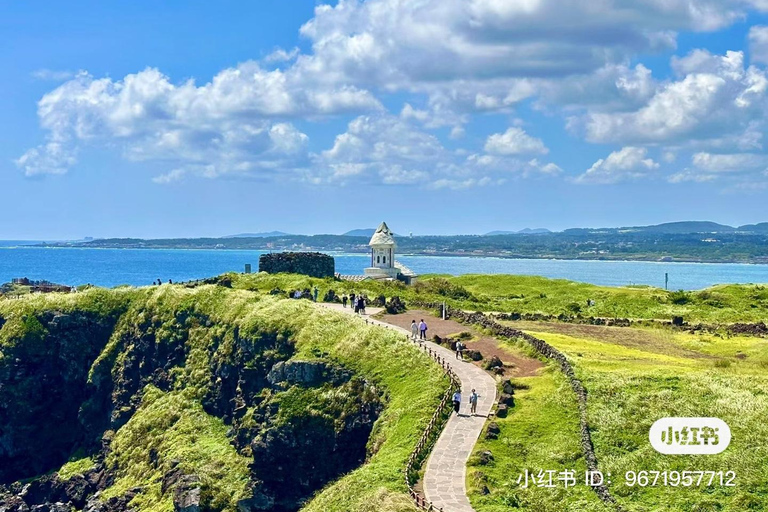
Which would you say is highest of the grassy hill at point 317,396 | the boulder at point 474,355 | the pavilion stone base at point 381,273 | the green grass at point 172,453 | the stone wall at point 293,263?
the stone wall at point 293,263

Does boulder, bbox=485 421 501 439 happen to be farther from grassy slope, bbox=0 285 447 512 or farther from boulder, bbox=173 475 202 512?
boulder, bbox=173 475 202 512

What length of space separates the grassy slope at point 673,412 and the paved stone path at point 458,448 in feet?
17.9

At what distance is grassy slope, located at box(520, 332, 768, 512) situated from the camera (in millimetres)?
30453

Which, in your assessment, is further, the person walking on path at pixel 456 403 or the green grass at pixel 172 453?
the green grass at pixel 172 453

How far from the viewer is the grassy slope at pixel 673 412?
3045 cm

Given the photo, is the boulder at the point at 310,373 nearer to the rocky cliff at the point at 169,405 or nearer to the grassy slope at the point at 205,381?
the rocky cliff at the point at 169,405

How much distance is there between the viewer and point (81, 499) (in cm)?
5834

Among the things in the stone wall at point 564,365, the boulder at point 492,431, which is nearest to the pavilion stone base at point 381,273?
the stone wall at point 564,365

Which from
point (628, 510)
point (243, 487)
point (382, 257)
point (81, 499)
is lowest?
point (81, 499)

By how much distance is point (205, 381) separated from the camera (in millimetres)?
64875

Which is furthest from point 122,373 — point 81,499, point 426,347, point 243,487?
point 426,347

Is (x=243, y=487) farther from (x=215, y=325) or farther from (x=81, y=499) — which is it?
(x=215, y=325)

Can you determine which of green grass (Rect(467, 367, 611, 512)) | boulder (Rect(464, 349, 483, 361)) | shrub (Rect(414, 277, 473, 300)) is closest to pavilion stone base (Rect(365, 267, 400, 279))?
shrub (Rect(414, 277, 473, 300))

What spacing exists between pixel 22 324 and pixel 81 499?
21.6m
